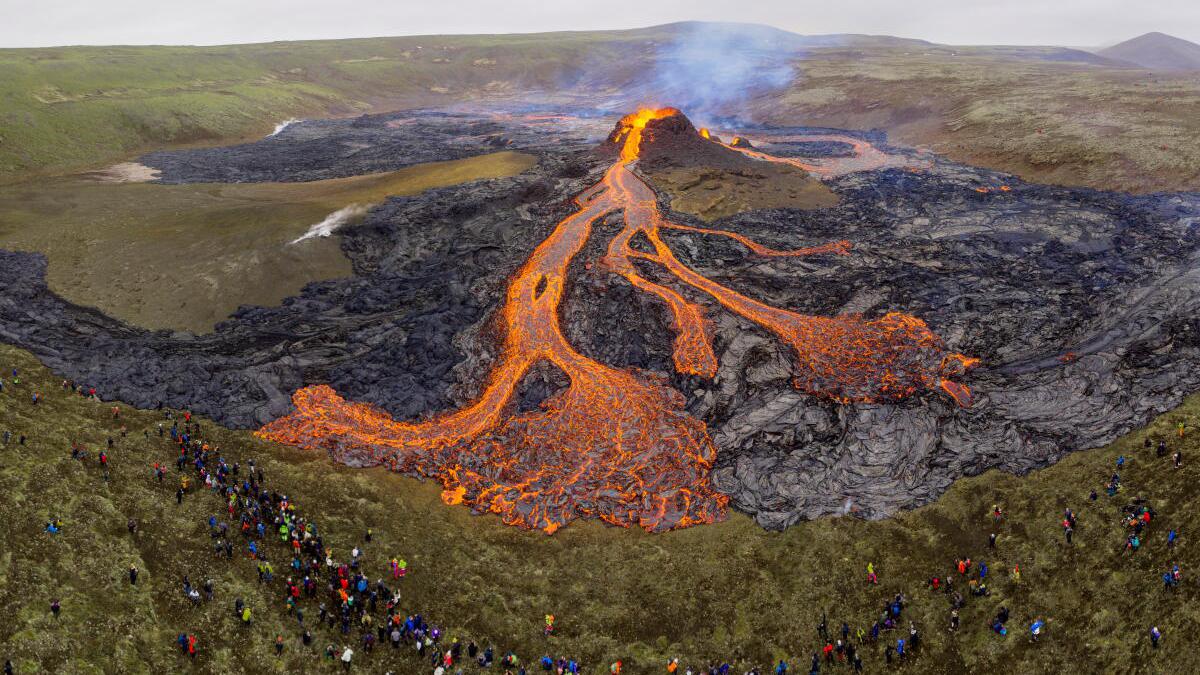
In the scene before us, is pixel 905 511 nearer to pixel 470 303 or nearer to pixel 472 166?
pixel 470 303

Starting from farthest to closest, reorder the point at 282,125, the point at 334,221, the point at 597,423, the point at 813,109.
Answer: the point at 282,125 < the point at 813,109 < the point at 334,221 < the point at 597,423

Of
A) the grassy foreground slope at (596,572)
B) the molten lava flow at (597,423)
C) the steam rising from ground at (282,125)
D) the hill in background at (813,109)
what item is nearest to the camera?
the grassy foreground slope at (596,572)

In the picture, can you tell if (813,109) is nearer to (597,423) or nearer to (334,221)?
(334,221)

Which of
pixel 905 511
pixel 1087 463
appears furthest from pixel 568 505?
pixel 1087 463

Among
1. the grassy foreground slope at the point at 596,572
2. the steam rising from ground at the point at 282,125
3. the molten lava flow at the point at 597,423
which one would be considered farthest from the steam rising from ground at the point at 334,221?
the steam rising from ground at the point at 282,125

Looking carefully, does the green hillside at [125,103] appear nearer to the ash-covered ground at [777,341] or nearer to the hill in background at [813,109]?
the hill in background at [813,109]

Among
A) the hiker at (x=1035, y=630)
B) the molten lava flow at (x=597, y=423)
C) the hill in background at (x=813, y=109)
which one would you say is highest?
the hill in background at (x=813, y=109)

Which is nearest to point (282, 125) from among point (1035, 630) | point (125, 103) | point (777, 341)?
point (125, 103)
